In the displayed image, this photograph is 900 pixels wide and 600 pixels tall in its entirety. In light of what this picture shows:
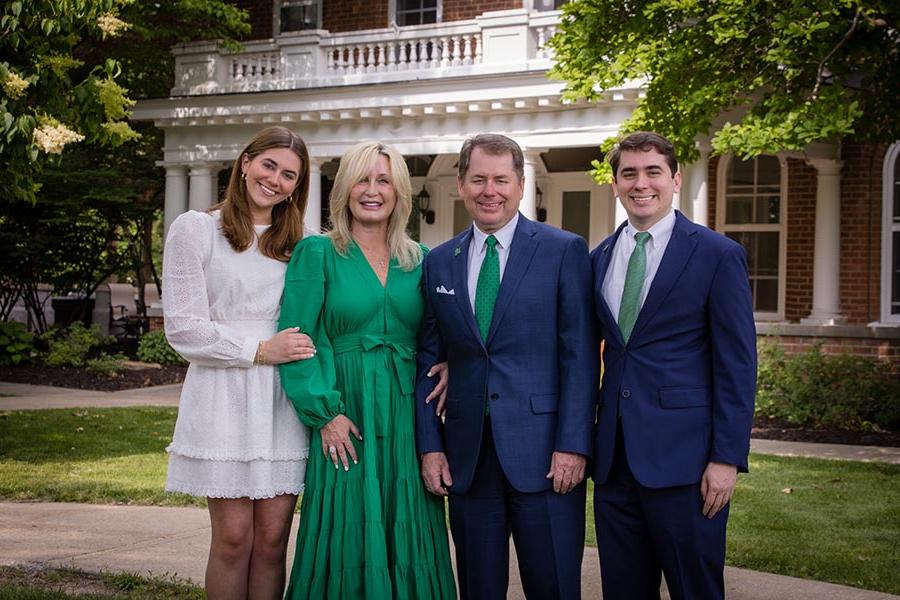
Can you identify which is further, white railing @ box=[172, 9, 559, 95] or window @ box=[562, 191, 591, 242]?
window @ box=[562, 191, 591, 242]

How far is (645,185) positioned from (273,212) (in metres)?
1.47

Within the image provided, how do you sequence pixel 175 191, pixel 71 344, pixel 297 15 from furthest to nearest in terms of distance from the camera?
1. pixel 297 15
2. pixel 175 191
3. pixel 71 344

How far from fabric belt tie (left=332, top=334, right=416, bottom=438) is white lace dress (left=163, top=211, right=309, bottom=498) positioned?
0.29m

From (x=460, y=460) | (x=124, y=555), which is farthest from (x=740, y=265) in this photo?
(x=124, y=555)

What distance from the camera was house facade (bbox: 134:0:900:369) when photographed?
14016mm

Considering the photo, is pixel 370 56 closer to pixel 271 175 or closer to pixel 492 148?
pixel 271 175

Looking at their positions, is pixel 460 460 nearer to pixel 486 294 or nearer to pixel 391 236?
pixel 486 294

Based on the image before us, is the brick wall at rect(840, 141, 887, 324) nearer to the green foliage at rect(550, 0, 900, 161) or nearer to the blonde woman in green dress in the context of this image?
the green foliage at rect(550, 0, 900, 161)

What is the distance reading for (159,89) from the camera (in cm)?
1933

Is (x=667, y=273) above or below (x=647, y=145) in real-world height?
below

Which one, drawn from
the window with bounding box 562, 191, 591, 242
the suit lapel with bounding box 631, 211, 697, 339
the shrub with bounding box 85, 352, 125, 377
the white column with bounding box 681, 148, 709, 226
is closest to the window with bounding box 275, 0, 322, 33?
the window with bounding box 562, 191, 591, 242

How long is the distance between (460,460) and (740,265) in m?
1.22

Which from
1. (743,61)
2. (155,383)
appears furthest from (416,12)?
(743,61)

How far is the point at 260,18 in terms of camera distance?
1866cm
